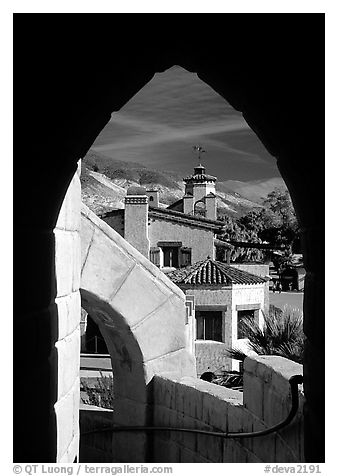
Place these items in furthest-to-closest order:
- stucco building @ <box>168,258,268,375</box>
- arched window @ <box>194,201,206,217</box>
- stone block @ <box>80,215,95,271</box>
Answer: arched window @ <box>194,201,206,217</box>, stucco building @ <box>168,258,268,375</box>, stone block @ <box>80,215,95,271</box>

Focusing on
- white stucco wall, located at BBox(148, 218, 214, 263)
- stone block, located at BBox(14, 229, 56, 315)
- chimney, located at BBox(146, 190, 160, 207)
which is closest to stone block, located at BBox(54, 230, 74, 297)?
stone block, located at BBox(14, 229, 56, 315)

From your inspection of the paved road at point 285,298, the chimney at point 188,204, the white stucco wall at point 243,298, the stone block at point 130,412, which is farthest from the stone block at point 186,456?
the chimney at point 188,204

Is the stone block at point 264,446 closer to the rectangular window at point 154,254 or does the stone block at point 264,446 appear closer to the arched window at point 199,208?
the rectangular window at point 154,254

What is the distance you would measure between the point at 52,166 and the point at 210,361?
1780cm

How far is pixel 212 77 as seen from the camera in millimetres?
3344

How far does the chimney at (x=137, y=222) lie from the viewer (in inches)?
992

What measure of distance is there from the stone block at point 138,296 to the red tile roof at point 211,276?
14.9m

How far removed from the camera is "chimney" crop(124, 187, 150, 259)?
2519 cm

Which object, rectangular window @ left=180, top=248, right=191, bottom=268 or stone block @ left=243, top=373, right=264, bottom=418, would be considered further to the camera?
rectangular window @ left=180, top=248, right=191, bottom=268

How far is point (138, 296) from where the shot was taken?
5500mm

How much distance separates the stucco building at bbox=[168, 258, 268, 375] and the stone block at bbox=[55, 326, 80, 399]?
1582 cm

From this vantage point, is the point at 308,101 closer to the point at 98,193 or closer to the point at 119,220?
the point at 119,220

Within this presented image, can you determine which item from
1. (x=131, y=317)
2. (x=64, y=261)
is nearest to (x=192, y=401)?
(x=131, y=317)

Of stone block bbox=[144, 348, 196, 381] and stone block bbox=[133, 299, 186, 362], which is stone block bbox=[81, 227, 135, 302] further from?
stone block bbox=[144, 348, 196, 381]
